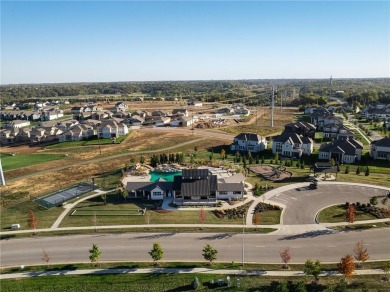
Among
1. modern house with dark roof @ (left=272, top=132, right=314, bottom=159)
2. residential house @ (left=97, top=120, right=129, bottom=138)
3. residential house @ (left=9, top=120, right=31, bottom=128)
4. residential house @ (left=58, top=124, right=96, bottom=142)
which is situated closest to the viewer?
modern house with dark roof @ (left=272, top=132, right=314, bottom=159)

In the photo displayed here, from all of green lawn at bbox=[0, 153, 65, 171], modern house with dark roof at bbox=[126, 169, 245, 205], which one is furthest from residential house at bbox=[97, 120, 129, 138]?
modern house with dark roof at bbox=[126, 169, 245, 205]

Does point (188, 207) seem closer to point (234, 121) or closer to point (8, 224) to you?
point (8, 224)

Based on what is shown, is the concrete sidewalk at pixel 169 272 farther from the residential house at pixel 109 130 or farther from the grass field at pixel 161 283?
the residential house at pixel 109 130

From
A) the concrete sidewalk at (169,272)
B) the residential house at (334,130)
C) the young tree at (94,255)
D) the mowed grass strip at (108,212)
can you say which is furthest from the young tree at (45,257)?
the residential house at (334,130)

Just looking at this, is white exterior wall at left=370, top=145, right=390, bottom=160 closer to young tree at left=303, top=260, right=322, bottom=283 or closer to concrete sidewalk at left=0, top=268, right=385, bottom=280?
concrete sidewalk at left=0, top=268, right=385, bottom=280

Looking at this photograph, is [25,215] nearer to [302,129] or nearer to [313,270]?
[313,270]
